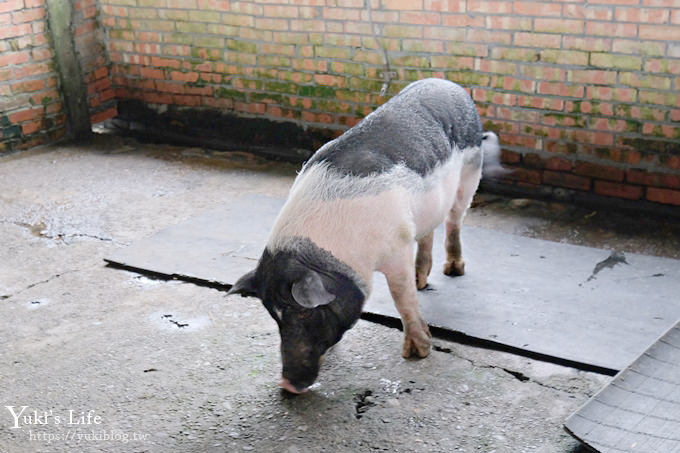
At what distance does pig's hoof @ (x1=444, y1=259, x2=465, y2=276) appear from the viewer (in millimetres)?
4008

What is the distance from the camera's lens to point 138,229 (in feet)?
15.8

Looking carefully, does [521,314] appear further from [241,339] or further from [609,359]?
[241,339]

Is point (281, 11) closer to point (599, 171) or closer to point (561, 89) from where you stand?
point (561, 89)

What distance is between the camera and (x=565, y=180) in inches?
197

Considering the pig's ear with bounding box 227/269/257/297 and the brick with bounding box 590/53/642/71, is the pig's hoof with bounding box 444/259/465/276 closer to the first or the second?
the pig's ear with bounding box 227/269/257/297

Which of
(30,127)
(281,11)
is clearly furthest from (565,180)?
(30,127)

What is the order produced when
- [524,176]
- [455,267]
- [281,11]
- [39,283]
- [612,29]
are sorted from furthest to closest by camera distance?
[281,11]
[524,176]
[612,29]
[39,283]
[455,267]

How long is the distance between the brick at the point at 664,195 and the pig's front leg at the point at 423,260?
170 cm

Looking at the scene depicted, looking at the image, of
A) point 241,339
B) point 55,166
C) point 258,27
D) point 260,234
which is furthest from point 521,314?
point 55,166

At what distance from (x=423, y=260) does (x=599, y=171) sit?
1.66 metres

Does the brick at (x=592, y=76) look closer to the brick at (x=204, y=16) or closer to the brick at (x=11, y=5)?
the brick at (x=204, y=16)

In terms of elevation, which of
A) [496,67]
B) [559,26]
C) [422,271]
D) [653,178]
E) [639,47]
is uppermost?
[559,26]

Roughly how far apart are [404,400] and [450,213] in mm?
1181

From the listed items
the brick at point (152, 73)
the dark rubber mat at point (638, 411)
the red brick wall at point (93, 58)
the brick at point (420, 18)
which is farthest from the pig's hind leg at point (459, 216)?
the red brick wall at point (93, 58)
